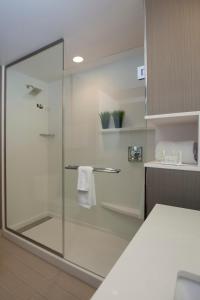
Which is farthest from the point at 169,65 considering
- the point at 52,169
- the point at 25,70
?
the point at 52,169

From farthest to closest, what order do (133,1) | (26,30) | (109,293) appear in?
1. (26,30)
2. (133,1)
3. (109,293)

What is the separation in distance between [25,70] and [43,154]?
120 cm

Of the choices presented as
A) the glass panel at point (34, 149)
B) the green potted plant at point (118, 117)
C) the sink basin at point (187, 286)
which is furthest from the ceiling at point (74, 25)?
the sink basin at point (187, 286)

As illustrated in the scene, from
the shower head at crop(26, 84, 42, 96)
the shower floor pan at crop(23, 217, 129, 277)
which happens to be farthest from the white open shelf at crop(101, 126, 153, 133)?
the shower floor pan at crop(23, 217, 129, 277)

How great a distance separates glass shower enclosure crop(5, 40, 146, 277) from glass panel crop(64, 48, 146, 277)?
0.04ft

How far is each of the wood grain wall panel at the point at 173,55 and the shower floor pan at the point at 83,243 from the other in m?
1.54

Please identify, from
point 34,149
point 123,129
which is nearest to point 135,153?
point 123,129

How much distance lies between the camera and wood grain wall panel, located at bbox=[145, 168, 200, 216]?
104 cm

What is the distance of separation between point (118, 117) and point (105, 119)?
0.19m

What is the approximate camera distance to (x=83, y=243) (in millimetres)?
2105

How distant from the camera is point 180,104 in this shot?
109cm

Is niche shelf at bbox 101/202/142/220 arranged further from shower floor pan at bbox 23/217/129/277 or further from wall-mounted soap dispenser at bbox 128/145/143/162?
wall-mounted soap dispenser at bbox 128/145/143/162

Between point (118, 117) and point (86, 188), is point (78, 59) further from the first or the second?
point (86, 188)

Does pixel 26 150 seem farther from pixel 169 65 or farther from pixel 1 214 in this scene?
pixel 169 65
